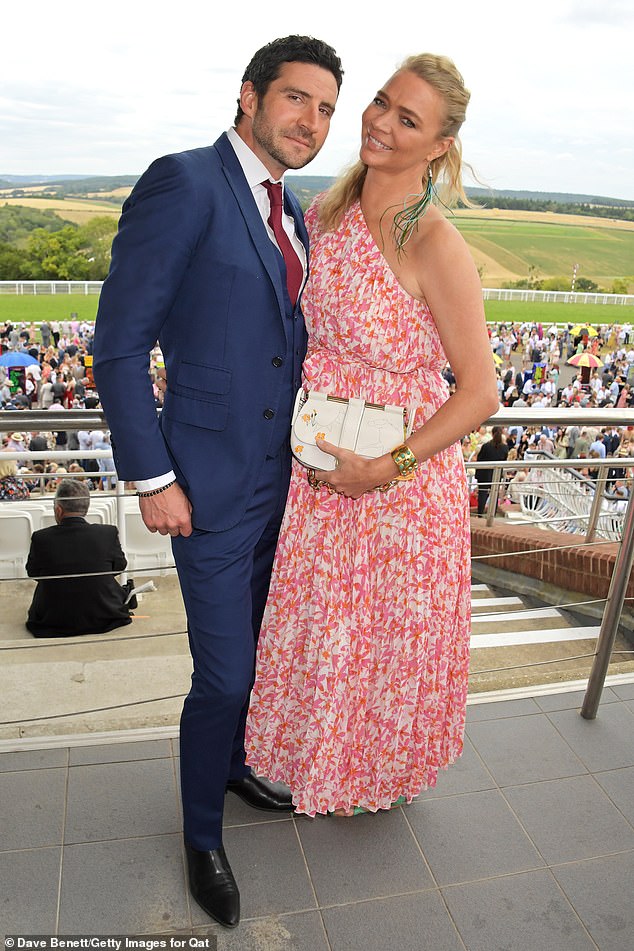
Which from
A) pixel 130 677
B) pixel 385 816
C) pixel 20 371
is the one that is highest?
pixel 385 816

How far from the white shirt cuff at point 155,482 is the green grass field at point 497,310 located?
2045 inches

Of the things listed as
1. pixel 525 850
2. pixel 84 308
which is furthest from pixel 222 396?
pixel 84 308

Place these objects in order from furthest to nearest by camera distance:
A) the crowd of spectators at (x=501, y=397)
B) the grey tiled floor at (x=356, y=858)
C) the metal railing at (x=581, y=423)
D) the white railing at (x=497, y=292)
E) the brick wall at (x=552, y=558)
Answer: the white railing at (x=497, y=292) < the crowd of spectators at (x=501, y=397) < the brick wall at (x=552, y=558) < the metal railing at (x=581, y=423) < the grey tiled floor at (x=356, y=858)

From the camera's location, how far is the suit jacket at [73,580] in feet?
10.9

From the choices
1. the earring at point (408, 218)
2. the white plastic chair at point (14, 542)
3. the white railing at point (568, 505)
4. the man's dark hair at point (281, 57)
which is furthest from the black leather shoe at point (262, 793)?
the white railing at point (568, 505)

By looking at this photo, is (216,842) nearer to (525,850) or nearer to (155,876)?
(155,876)

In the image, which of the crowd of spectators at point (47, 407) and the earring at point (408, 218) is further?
the crowd of spectators at point (47, 407)

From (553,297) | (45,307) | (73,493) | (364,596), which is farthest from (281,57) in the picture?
(553,297)

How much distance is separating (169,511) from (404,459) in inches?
16.7

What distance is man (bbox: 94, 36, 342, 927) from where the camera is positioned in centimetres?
116

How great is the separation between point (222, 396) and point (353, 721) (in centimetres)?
73

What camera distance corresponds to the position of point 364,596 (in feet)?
4.87

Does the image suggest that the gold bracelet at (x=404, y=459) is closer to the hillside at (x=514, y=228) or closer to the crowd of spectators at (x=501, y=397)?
the crowd of spectators at (x=501, y=397)

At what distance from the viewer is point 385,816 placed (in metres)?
1.64
